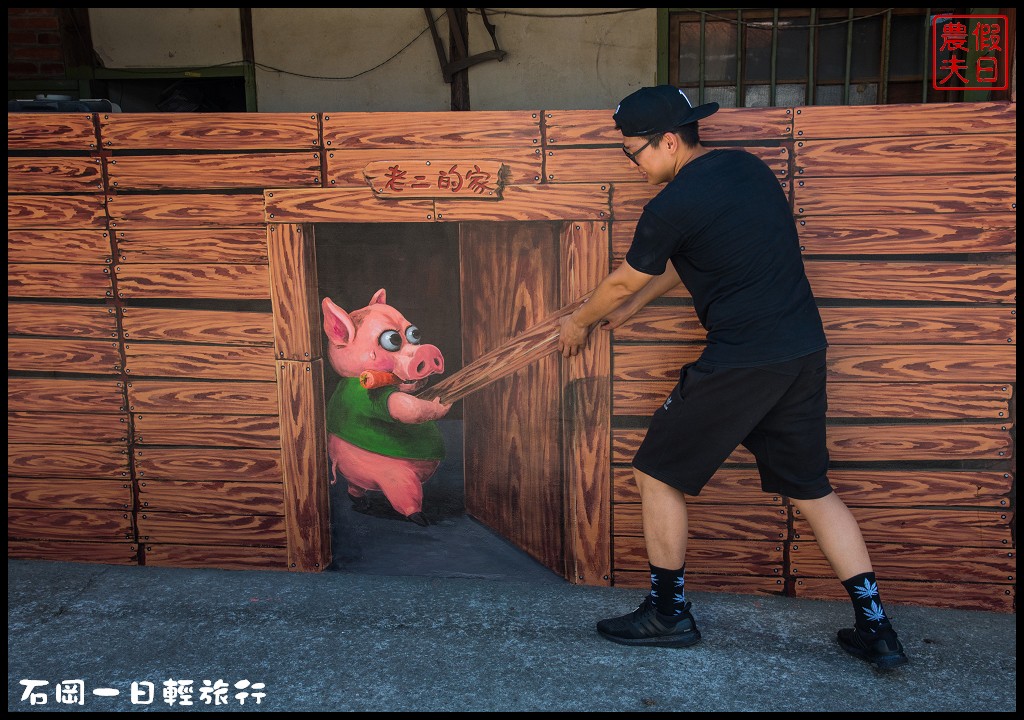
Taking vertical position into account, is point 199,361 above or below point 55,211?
below

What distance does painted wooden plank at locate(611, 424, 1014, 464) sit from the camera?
3160 mm

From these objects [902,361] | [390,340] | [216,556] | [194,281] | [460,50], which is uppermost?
[460,50]

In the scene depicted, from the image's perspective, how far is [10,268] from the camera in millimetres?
3555

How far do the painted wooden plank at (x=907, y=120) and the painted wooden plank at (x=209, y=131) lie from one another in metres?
2.00

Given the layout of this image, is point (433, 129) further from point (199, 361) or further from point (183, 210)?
point (199, 361)

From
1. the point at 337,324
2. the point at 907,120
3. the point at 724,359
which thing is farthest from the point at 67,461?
the point at 907,120

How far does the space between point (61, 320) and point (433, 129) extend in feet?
6.17

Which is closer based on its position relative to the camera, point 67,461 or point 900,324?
point 900,324

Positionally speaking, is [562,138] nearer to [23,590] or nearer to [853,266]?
[853,266]

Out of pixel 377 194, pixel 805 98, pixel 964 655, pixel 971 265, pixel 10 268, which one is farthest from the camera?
pixel 805 98

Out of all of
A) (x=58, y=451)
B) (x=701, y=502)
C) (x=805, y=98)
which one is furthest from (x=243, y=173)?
(x=805, y=98)

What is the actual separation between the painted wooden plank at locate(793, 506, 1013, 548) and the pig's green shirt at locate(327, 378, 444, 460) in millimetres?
1559

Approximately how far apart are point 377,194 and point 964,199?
229 centimetres

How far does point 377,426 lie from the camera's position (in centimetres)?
346
